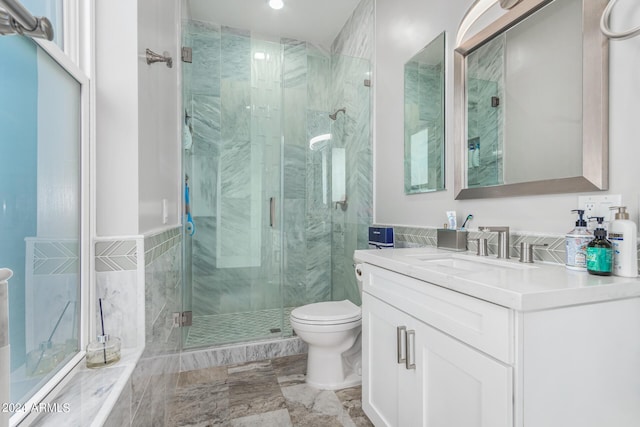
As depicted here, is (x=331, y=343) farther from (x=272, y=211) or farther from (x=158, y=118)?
(x=158, y=118)

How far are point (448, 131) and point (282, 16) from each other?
76.4 inches

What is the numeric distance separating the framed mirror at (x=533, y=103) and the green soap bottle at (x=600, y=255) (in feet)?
0.62

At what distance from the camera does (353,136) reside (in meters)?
2.71

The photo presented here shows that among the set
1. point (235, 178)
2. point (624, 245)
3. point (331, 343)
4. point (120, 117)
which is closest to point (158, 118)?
point (120, 117)

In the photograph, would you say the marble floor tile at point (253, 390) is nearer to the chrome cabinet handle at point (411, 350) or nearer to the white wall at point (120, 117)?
the chrome cabinet handle at point (411, 350)

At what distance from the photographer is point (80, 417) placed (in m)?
0.71

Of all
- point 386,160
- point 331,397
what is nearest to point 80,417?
point 331,397

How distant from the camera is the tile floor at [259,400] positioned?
5.15ft

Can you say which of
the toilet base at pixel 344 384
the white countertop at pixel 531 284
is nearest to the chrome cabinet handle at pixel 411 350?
the white countertop at pixel 531 284

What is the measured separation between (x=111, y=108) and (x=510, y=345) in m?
1.41

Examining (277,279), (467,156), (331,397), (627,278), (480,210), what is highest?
(467,156)

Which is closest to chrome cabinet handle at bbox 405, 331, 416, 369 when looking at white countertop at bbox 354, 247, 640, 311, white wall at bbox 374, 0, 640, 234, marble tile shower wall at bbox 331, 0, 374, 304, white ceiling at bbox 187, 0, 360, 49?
white countertop at bbox 354, 247, 640, 311

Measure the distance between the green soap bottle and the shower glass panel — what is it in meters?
1.48

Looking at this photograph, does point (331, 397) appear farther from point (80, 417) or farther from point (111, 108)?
point (111, 108)
